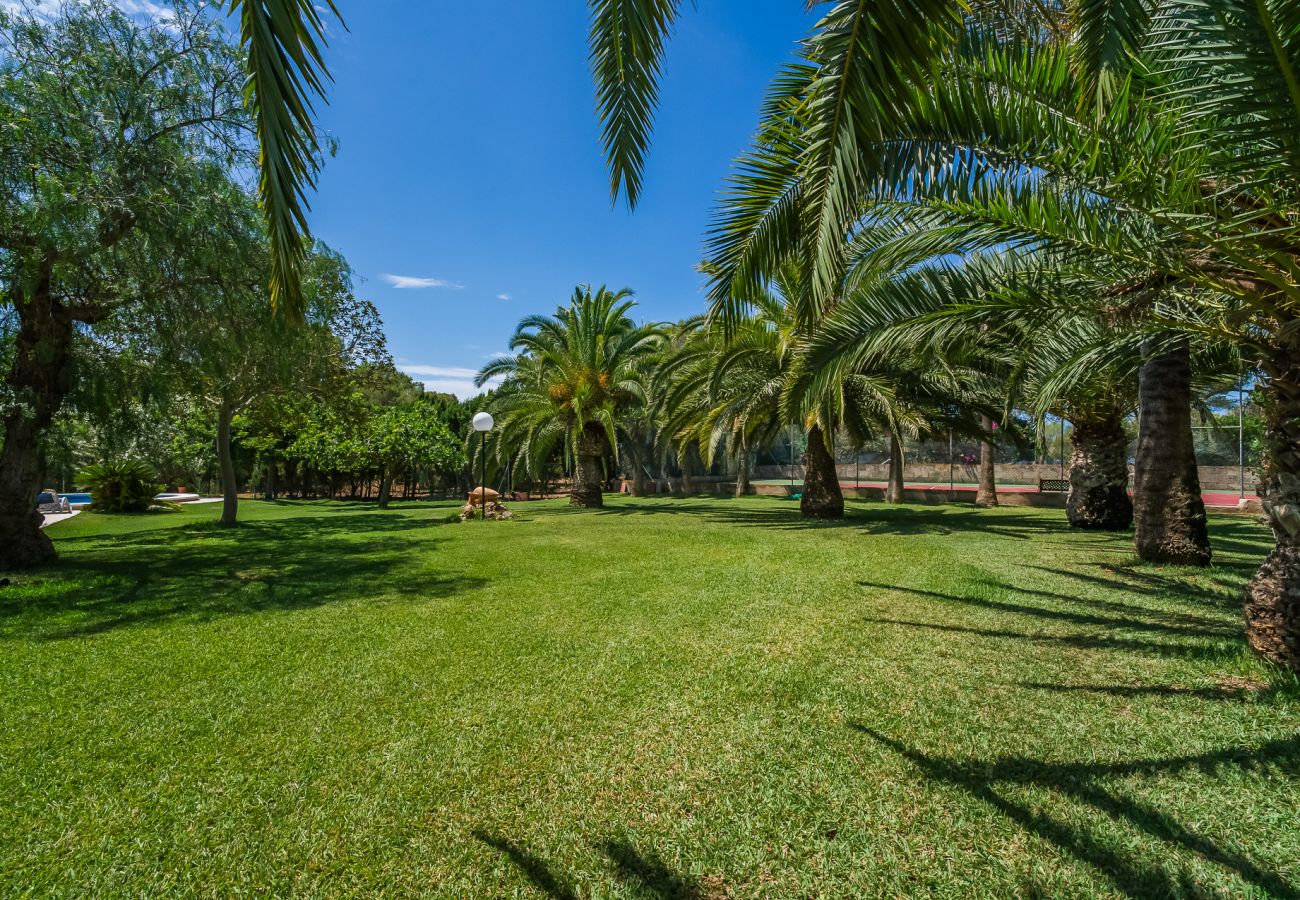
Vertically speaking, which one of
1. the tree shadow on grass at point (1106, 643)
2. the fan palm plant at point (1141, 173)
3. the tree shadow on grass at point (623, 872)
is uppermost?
the fan palm plant at point (1141, 173)

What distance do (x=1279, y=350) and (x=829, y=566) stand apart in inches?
183

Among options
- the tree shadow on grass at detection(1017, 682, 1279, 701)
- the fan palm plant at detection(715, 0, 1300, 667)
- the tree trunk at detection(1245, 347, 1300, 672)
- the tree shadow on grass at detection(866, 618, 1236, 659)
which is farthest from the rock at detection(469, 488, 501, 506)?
the tree trunk at detection(1245, 347, 1300, 672)

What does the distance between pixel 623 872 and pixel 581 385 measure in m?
15.4

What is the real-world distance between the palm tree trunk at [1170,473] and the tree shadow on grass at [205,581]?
27.9 ft

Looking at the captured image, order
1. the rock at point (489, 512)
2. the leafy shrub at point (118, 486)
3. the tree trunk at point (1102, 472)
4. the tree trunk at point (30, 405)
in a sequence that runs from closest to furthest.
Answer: the tree trunk at point (30, 405)
the tree trunk at point (1102, 472)
the rock at point (489, 512)
the leafy shrub at point (118, 486)

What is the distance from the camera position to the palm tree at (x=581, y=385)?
17547 mm

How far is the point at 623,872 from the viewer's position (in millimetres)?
2139

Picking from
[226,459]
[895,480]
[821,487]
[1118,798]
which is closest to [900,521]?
[821,487]

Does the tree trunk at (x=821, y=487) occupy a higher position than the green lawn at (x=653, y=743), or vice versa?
the tree trunk at (x=821, y=487)

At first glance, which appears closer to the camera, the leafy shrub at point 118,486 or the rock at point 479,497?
the rock at point 479,497

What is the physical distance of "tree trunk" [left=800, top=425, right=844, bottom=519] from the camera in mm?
14055

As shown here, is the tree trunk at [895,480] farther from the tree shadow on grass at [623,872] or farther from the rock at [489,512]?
the tree shadow on grass at [623,872]

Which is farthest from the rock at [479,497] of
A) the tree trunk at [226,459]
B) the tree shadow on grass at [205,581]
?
the tree trunk at [226,459]

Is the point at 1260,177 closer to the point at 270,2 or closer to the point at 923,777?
the point at 923,777
